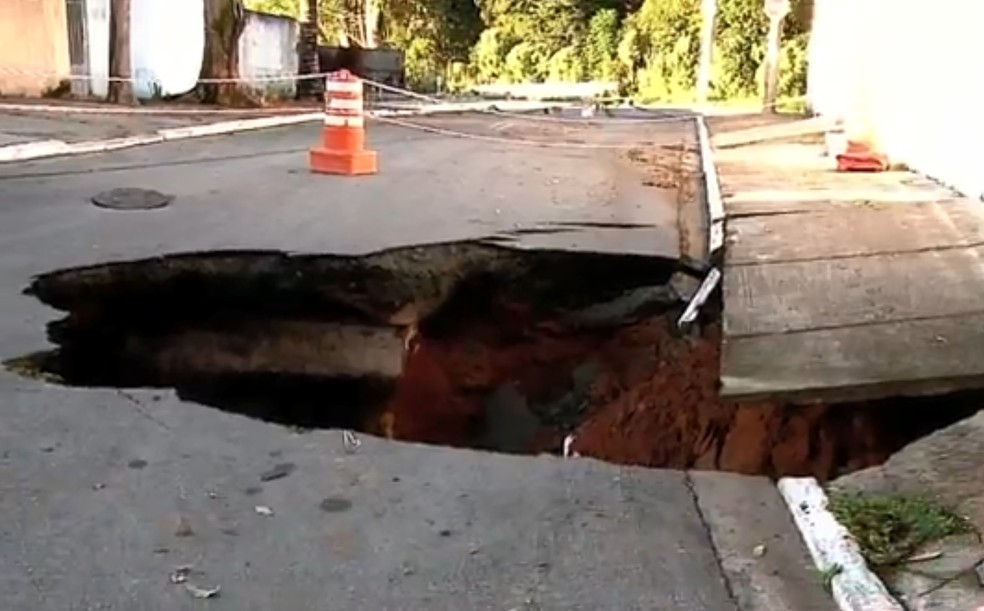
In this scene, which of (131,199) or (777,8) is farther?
(777,8)

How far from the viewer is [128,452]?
12.8ft

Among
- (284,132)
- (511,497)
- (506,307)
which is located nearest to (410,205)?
Result: (506,307)

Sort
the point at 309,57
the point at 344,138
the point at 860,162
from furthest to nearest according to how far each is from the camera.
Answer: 1. the point at 309,57
2. the point at 860,162
3. the point at 344,138

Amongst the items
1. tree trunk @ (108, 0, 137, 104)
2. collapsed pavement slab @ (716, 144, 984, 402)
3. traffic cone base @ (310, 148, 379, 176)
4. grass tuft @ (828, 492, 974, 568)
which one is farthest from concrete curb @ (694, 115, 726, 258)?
tree trunk @ (108, 0, 137, 104)

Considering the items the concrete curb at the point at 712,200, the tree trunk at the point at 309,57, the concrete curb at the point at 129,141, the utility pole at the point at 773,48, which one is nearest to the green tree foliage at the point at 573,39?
the utility pole at the point at 773,48

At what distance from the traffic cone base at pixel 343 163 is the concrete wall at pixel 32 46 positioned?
10.2 m

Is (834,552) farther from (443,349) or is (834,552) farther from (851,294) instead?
(443,349)

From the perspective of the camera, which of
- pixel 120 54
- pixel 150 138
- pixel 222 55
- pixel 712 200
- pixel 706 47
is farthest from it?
pixel 706 47

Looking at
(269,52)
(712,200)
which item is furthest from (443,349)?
(269,52)

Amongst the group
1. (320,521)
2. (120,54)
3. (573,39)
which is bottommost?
(320,521)

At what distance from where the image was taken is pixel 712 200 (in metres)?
9.80

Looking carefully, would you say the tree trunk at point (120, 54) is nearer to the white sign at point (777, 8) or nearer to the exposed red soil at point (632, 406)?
the white sign at point (777, 8)

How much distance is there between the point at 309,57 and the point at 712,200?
2150 centimetres

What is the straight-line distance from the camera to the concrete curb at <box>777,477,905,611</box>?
2869 mm
